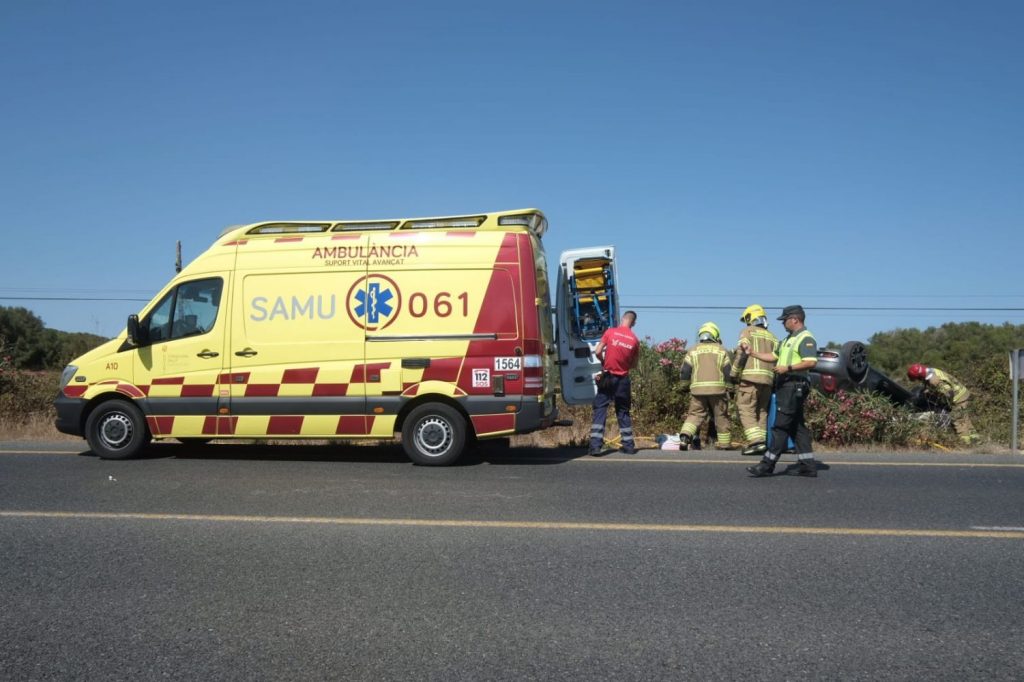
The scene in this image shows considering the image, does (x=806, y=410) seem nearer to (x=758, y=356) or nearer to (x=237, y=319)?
(x=758, y=356)

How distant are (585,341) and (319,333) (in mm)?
3828

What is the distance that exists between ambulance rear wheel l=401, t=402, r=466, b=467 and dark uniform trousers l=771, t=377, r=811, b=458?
10.7 ft

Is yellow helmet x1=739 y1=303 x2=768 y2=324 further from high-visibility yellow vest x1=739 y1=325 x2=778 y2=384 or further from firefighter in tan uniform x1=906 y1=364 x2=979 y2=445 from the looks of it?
firefighter in tan uniform x1=906 y1=364 x2=979 y2=445

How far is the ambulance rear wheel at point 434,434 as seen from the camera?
30.4ft

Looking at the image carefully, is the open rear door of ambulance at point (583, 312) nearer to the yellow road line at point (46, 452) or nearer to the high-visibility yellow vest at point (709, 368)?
the high-visibility yellow vest at point (709, 368)

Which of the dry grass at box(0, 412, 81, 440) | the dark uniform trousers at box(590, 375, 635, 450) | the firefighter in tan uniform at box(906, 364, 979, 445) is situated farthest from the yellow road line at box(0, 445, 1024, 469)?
the firefighter in tan uniform at box(906, 364, 979, 445)

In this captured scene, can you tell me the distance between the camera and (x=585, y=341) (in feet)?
38.2

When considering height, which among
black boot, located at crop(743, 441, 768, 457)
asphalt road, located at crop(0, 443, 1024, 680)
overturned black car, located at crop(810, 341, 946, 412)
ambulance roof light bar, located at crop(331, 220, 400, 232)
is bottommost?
asphalt road, located at crop(0, 443, 1024, 680)

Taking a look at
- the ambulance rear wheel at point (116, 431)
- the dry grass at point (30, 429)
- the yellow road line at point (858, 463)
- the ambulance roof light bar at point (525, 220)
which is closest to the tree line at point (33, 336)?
the dry grass at point (30, 429)

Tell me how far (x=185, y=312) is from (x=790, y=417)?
22.0 ft

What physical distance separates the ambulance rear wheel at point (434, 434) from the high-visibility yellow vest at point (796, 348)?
3416 millimetres

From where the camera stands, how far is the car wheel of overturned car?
12.6m

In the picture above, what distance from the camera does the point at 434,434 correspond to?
933cm

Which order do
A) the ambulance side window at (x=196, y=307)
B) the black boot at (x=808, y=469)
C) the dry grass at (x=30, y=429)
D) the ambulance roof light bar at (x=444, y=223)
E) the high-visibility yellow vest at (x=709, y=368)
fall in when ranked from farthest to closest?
the dry grass at (x=30, y=429), the high-visibility yellow vest at (x=709, y=368), the ambulance side window at (x=196, y=307), the ambulance roof light bar at (x=444, y=223), the black boot at (x=808, y=469)
